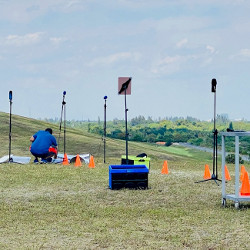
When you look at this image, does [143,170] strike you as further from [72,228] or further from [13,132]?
[13,132]

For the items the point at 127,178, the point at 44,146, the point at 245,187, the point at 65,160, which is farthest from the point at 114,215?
the point at 65,160

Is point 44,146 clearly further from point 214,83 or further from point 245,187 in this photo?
point 245,187

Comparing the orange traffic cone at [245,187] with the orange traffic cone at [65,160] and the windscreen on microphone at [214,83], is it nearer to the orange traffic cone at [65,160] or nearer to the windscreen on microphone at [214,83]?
the windscreen on microphone at [214,83]

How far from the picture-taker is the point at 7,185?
13.3 metres

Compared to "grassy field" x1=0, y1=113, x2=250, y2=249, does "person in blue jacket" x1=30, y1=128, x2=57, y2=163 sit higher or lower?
higher

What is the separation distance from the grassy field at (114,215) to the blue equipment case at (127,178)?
22 centimetres

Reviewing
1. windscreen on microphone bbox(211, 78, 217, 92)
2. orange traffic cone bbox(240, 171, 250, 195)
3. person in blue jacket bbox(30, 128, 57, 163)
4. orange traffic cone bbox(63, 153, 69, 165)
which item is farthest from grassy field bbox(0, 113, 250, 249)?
orange traffic cone bbox(63, 153, 69, 165)

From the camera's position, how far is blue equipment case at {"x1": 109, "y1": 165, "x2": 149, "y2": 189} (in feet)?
40.7

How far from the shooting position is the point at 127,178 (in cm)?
1252

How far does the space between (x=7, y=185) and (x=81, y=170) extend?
153 inches

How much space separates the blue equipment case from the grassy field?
0.73 ft

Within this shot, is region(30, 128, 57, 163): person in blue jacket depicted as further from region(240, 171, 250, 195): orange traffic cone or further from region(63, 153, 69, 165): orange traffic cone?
region(240, 171, 250, 195): orange traffic cone

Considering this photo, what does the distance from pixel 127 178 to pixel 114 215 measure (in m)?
3.28

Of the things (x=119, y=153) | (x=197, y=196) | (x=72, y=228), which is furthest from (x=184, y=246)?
(x=119, y=153)
